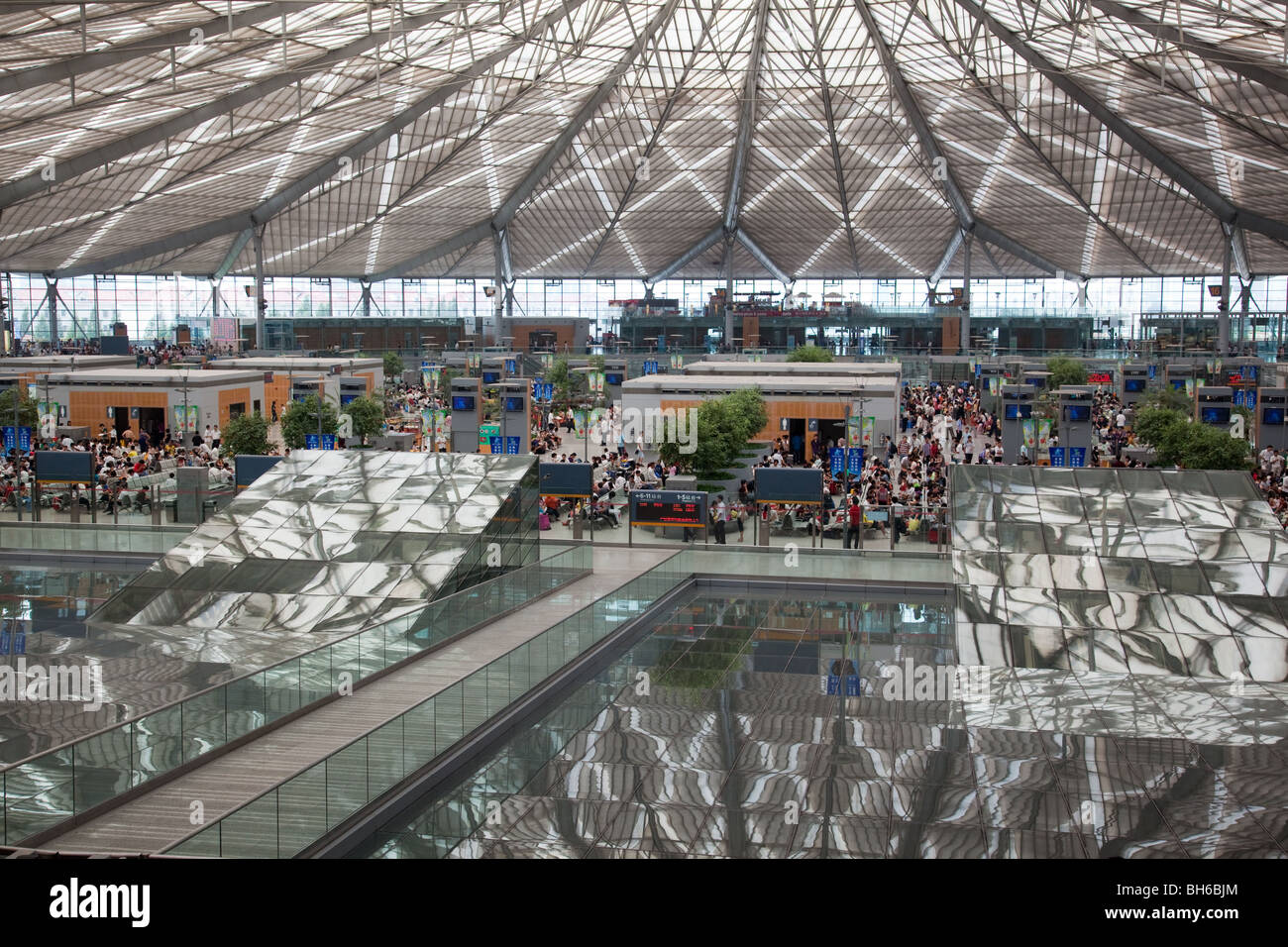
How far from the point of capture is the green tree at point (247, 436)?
37906mm

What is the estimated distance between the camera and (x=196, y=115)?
152 feet

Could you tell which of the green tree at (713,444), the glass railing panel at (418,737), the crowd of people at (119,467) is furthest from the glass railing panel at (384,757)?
the green tree at (713,444)

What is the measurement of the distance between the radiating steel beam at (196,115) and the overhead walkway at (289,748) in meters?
28.6

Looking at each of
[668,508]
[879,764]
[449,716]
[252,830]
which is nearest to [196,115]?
[668,508]

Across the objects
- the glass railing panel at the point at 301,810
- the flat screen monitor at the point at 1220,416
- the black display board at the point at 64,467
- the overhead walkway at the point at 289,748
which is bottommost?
the overhead walkway at the point at 289,748

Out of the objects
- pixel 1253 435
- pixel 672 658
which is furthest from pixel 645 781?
pixel 1253 435

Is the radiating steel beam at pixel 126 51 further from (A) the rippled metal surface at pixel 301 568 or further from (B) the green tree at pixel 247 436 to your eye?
(A) the rippled metal surface at pixel 301 568

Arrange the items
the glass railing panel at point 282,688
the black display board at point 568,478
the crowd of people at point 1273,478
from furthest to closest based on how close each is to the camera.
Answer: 1. the crowd of people at point 1273,478
2. the black display board at point 568,478
3. the glass railing panel at point 282,688

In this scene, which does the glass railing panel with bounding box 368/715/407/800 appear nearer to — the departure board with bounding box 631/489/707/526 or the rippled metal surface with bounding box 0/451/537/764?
the rippled metal surface with bounding box 0/451/537/764

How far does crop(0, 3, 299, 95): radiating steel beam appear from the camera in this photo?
3359cm

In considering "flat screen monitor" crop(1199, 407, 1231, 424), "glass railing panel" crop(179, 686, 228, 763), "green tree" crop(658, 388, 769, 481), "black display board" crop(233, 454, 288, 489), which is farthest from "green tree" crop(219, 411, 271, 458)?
"flat screen monitor" crop(1199, 407, 1231, 424)

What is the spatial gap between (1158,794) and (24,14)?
30.1m

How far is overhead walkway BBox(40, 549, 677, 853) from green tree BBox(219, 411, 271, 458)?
19862 mm

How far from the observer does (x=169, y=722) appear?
12266 millimetres
